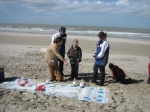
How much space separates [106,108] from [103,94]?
80 centimetres

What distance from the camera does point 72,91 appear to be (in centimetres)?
504

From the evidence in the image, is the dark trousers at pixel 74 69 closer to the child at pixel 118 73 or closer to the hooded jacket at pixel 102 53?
the hooded jacket at pixel 102 53

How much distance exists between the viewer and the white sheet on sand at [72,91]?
4635 mm

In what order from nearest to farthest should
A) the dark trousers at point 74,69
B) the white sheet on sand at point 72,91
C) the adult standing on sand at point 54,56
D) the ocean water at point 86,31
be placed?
the white sheet on sand at point 72,91, the adult standing on sand at point 54,56, the dark trousers at point 74,69, the ocean water at point 86,31

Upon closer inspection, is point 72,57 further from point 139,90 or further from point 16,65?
point 16,65

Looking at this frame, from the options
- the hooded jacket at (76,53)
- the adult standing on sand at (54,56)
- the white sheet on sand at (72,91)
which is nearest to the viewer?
the white sheet on sand at (72,91)

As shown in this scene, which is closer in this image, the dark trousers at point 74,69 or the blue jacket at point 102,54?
the blue jacket at point 102,54

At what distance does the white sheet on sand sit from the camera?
463cm

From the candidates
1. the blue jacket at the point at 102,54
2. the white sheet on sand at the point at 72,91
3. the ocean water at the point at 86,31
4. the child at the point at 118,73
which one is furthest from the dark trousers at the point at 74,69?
the ocean water at the point at 86,31

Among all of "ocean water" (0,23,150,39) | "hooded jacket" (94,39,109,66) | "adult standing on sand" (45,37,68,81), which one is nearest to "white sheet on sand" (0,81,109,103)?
"adult standing on sand" (45,37,68,81)

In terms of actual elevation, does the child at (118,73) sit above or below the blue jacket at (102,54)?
below

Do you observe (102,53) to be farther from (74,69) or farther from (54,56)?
(54,56)

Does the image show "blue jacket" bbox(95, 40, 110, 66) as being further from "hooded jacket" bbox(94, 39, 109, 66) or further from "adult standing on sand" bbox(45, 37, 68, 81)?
"adult standing on sand" bbox(45, 37, 68, 81)

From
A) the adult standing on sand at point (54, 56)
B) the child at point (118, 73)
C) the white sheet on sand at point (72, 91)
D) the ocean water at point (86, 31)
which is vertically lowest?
the white sheet on sand at point (72, 91)
